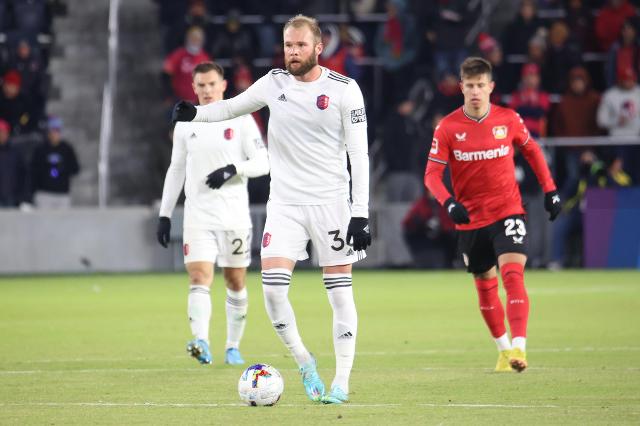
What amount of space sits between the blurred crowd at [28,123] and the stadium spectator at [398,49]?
5.86 metres

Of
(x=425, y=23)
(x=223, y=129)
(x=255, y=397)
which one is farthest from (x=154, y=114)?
(x=255, y=397)

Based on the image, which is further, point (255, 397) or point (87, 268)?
point (87, 268)

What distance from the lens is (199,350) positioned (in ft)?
38.2

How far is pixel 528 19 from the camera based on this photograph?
84.5ft

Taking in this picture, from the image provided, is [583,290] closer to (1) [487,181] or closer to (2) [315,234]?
(1) [487,181]

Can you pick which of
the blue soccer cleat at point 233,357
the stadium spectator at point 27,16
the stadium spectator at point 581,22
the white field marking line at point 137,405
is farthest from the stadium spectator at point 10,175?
the white field marking line at point 137,405

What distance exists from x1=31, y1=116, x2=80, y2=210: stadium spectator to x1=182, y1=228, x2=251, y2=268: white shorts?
40.8ft

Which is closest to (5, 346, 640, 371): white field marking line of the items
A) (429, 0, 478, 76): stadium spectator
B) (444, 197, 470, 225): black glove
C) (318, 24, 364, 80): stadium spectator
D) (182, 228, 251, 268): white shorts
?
(182, 228, 251, 268): white shorts

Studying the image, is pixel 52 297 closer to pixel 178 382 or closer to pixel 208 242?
pixel 208 242

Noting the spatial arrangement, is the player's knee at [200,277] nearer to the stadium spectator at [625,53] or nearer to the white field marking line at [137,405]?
the white field marking line at [137,405]

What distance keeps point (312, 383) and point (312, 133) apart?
162 centimetres

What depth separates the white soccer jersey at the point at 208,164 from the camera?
12.4 metres

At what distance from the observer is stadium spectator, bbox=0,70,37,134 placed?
2516cm

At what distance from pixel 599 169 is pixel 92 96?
9.56 m
